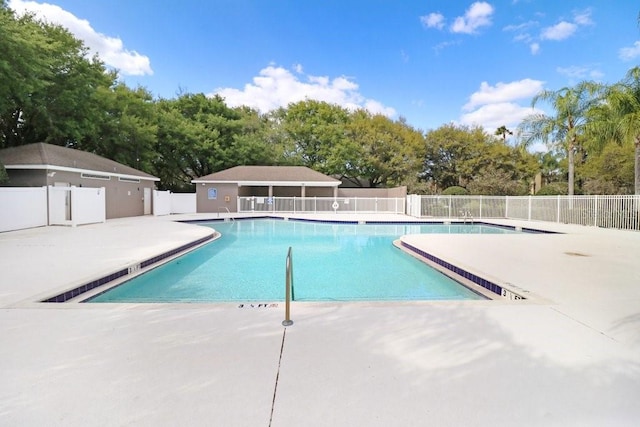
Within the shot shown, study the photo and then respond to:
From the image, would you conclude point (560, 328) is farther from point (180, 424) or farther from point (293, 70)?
point (293, 70)

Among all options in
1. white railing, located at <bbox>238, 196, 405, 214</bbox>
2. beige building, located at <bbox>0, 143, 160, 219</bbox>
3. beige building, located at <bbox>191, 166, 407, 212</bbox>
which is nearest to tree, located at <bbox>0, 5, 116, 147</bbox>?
beige building, located at <bbox>0, 143, 160, 219</bbox>

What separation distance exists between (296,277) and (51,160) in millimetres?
13017

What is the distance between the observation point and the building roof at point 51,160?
13.2 m

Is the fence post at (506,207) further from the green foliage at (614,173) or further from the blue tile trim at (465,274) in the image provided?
the blue tile trim at (465,274)

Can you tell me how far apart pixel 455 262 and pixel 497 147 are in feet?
95.6

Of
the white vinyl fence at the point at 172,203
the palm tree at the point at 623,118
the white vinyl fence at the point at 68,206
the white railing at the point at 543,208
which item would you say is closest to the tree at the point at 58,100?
the white vinyl fence at the point at 172,203

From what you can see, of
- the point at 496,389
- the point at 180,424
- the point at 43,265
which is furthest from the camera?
the point at 43,265

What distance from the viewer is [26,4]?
705 inches

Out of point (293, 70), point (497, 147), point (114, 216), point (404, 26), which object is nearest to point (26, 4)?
point (114, 216)

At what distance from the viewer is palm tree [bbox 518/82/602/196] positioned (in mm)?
16516

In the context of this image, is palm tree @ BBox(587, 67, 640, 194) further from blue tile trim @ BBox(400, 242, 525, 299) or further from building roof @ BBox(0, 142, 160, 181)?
building roof @ BBox(0, 142, 160, 181)

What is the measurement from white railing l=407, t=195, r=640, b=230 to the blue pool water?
9.06 metres

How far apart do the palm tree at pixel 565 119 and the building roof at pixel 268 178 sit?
12.1 meters

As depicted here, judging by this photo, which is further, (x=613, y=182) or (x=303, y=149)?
(x=303, y=149)
